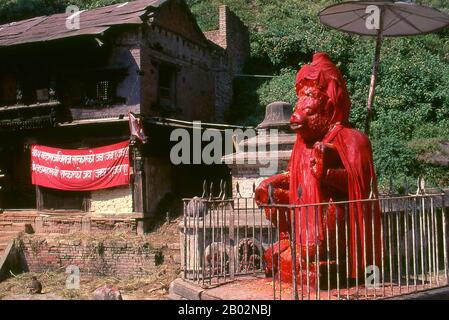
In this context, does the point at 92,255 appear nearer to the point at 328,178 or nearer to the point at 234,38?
the point at 328,178

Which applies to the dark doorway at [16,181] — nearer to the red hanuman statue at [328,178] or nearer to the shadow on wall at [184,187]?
the shadow on wall at [184,187]

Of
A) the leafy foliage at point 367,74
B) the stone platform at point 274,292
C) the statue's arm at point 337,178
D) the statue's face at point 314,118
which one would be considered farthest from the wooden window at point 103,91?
the statue's arm at point 337,178

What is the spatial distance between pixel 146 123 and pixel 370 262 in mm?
11632

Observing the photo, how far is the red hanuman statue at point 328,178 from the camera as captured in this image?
5.14 metres

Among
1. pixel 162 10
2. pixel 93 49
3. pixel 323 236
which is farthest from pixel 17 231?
pixel 323 236

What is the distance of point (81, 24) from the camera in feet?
55.5

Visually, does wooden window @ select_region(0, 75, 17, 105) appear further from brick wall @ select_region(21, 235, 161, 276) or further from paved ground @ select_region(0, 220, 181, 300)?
paved ground @ select_region(0, 220, 181, 300)

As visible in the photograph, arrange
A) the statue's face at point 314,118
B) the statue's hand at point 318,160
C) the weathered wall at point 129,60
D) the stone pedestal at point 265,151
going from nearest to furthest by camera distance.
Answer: the statue's hand at point 318,160 < the statue's face at point 314,118 < the stone pedestal at point 265,151 < the weathered wall at point 129,60

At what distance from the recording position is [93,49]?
16094 mm

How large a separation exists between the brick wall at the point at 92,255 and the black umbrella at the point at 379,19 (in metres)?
9.47

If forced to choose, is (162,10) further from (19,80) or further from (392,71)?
(392,71)

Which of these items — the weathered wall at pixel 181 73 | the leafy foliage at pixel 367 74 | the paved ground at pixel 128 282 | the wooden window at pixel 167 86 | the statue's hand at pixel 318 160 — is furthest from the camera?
the wooden window at pixel 167 86

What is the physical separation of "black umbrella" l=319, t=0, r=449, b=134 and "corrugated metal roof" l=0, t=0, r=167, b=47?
10048 mm
